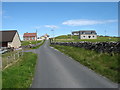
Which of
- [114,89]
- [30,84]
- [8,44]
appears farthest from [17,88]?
[8,44]

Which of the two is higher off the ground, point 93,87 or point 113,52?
point 113,52

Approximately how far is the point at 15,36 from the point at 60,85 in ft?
203

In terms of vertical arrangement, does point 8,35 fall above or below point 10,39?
above

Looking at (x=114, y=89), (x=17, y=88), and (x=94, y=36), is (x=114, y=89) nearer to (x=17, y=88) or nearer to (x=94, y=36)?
(x=17, y=88)

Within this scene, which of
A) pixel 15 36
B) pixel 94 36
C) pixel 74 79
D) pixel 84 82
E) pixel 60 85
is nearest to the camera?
pixel 60 85

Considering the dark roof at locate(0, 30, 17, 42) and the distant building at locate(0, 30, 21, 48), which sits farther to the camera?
the dark roof at locate(0, 30, 17, 42)

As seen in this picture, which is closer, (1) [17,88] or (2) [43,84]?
(1) [17,88]

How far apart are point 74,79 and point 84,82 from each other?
0.96 m

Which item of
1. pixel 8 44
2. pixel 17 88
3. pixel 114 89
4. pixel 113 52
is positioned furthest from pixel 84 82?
pixel 8 44

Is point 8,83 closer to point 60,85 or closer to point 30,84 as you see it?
point 30,84

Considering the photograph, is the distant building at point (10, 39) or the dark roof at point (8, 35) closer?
the distant building at point (10, 39)

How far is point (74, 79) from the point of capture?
1118cm

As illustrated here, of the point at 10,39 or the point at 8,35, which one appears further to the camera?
the point at 8,35

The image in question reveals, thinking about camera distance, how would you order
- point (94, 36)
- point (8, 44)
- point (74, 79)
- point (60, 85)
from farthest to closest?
1. point (94, 36)
2. point (8, 44)
3. point (74, 79)
4. point (60, 85)
